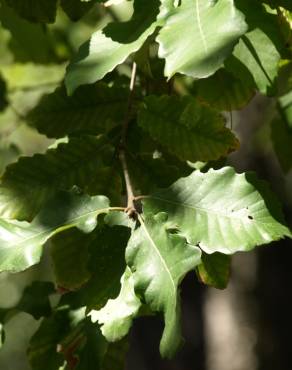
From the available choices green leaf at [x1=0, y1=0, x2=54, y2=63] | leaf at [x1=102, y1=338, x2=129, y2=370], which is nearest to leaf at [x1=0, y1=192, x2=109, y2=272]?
leaf at [x1=102, y1=338, x2=129, y2=370]

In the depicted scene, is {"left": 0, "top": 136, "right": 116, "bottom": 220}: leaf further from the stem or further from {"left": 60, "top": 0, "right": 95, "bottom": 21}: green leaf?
{"left": 60, "top": 0, "right": 95, "bottom": 21}: green leaf

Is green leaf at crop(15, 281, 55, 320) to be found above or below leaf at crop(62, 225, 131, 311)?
below

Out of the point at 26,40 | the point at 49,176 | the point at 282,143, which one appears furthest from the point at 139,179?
the point at 26,40

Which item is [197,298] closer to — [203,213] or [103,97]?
[103,97]

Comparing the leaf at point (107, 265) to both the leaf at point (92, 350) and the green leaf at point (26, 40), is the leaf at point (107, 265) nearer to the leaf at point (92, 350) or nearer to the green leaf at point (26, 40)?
the leaf at point (92, 350)

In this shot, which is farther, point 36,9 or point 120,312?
point 36,9

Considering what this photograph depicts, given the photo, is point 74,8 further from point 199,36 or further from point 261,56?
point 199,36

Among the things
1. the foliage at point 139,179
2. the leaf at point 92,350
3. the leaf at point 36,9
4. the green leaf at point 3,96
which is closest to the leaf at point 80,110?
the foliage at point 139,179
